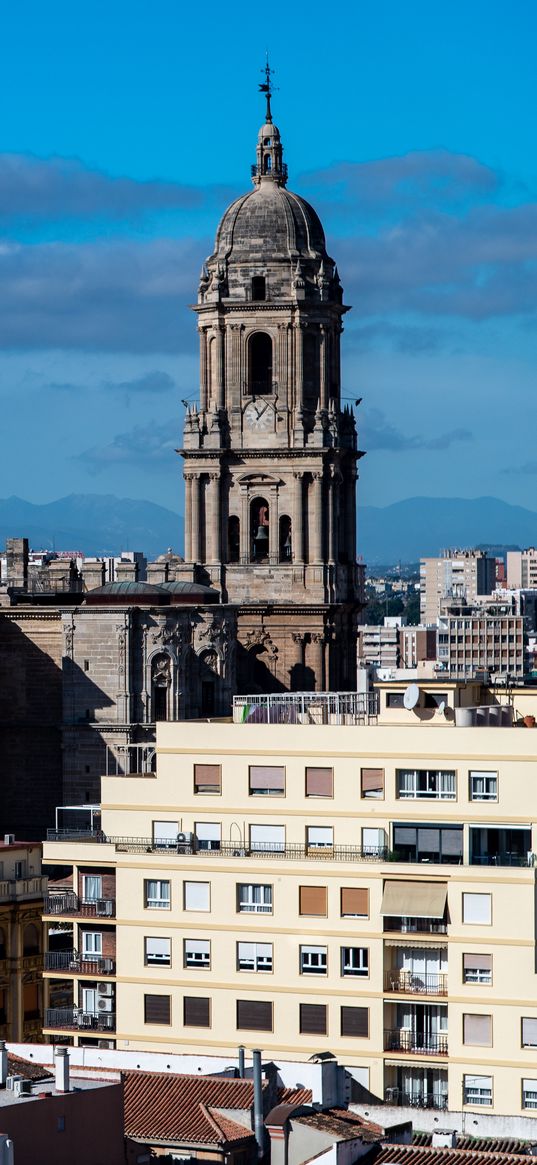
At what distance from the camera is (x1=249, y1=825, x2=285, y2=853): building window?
217 ft

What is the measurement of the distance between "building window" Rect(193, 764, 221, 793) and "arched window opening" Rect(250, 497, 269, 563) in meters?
61.8

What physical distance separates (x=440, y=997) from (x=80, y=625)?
5292 cm

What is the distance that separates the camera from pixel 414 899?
63625 millimetres

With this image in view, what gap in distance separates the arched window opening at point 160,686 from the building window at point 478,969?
5210 cm

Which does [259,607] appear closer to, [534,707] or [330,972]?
[534,707]

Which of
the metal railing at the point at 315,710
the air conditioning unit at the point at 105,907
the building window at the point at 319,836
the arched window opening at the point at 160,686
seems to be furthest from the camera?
the arched window opening at the point at 160,686

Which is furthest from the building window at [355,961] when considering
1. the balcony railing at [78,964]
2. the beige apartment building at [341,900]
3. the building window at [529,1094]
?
the balcony railing at [78,964]

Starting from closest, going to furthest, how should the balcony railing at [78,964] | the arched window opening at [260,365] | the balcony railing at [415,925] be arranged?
1. the balcony railing at [415,925]
2. the balcony railing at [78,964]
3. the arched window opening at [260,365]

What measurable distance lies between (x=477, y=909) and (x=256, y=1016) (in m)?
5.32

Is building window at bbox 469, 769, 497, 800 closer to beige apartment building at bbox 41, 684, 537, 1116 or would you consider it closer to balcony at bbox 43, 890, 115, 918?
beige apartment building at bbox 41, 684, 537, 1116

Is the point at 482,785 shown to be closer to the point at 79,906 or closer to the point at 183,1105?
the point at 79,906

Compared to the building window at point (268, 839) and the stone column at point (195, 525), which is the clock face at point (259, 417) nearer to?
the stone column at point (195, 525)

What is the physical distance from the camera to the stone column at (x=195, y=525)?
424ft

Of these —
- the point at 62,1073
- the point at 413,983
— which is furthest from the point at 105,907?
the point at 62,1073
